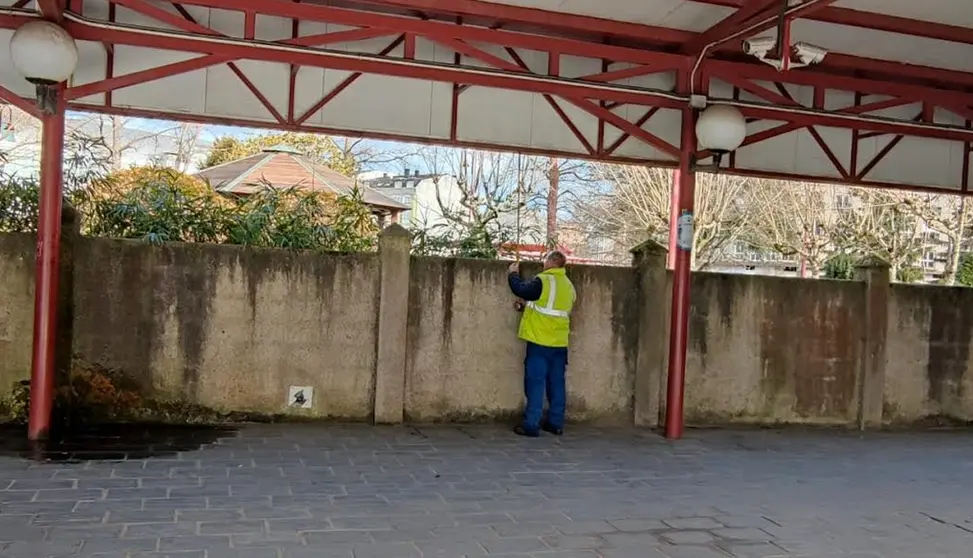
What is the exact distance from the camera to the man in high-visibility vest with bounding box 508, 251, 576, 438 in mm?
8094

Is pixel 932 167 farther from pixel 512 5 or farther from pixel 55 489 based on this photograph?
pixel 55 489

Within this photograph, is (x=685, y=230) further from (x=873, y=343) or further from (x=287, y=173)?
(x=287, y=173)

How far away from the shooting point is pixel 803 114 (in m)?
8.53

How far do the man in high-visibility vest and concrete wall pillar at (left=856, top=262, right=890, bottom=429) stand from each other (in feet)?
13.0

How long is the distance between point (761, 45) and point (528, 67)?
2.92 metres

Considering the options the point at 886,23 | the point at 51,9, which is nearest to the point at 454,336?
the point at 51,9

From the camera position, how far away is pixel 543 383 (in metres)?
8.16

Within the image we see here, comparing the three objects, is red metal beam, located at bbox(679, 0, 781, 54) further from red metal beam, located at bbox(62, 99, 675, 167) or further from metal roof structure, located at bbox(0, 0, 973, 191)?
red metal beam, located at bbox(62, 99, 675, 167)

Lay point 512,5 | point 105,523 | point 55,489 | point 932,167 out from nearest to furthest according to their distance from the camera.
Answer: point 105,523 → point 55,489 → point 512,5 → point 932,167

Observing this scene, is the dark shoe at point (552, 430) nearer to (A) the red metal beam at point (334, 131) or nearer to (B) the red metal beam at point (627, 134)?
(A) the red metal beam at point (334, 131)

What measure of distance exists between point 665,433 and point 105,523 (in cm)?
556

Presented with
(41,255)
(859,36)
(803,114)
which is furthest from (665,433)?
(41,255)

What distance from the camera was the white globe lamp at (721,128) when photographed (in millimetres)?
7871

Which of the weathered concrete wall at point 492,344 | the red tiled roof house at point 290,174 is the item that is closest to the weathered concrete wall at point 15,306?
the weathered concrete wall at point 492,344
